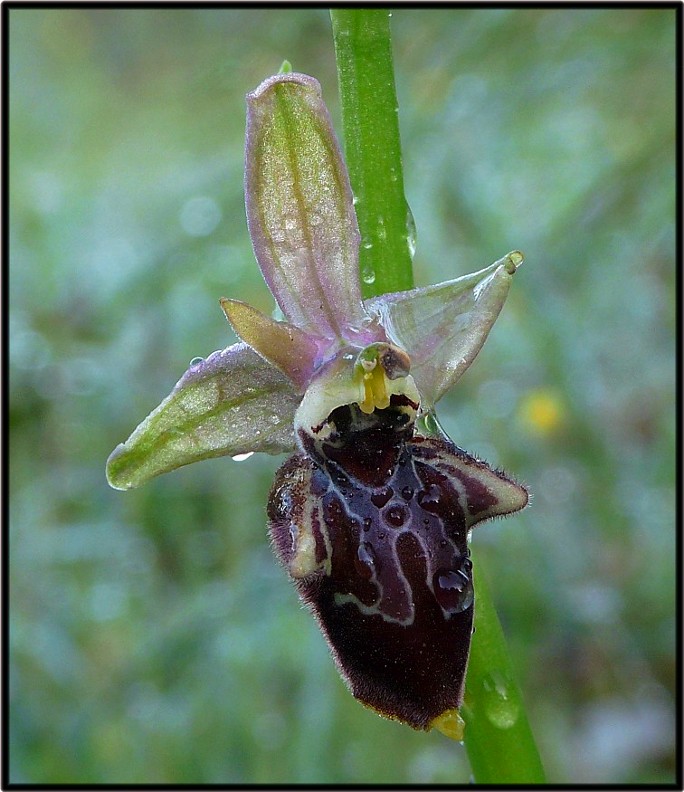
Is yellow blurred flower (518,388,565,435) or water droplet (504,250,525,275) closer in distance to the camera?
water droplet (504,250,525,275)

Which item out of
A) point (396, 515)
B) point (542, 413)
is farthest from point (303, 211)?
point (542, 413)

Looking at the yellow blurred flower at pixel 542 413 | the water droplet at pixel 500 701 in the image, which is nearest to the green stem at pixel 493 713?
the water droplet at pixel 500 701

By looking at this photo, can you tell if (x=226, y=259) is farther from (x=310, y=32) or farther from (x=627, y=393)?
(x=627, y=393)

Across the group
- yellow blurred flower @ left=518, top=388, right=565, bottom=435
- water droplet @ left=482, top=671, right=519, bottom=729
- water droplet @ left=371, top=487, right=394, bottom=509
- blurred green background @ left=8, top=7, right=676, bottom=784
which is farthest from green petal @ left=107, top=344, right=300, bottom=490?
yellow blurred flower @ left=518, top=388, right=565, bottom=435

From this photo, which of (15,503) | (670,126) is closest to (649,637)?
(670,126)

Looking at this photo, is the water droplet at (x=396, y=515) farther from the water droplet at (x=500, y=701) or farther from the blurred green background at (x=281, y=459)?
the blurred green background at (x=281, y=459)

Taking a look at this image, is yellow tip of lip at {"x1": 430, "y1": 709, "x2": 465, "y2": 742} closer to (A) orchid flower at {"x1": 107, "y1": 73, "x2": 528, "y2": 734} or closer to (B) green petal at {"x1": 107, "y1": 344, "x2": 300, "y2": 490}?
(A) orchid flower at {"x1": 107, "y1": 73, "x2": 528, "y2": 734}
